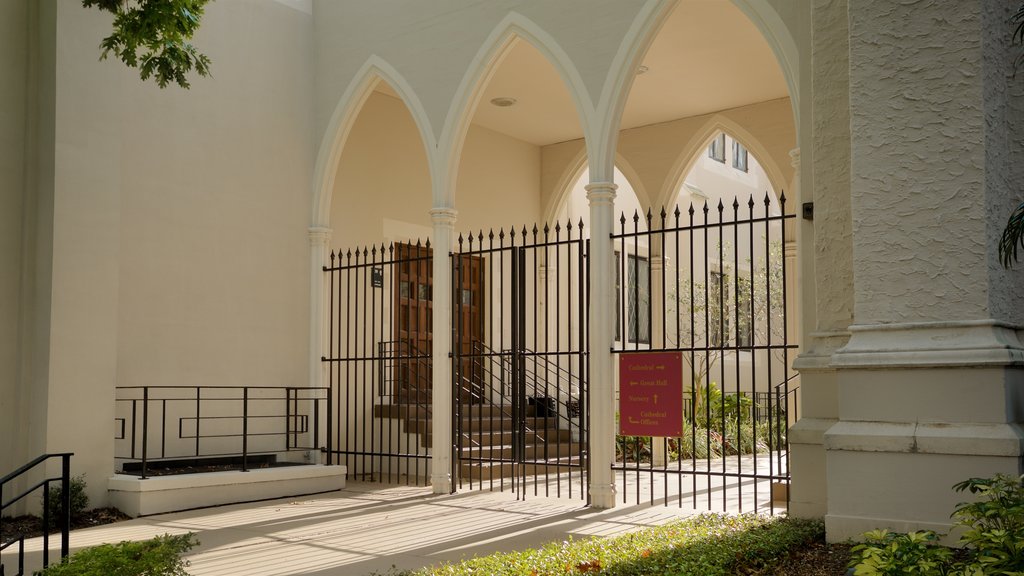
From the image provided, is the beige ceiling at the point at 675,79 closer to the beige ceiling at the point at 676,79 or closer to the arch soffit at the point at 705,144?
the beige ceiling at the point at 676,79

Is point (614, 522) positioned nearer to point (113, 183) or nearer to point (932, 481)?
point (932, 481)

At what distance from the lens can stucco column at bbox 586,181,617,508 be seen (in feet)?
30.2

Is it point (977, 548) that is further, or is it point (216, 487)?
point (216, 487)

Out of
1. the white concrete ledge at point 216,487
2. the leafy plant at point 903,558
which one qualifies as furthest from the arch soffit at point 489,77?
the leafy plant at point 903,558

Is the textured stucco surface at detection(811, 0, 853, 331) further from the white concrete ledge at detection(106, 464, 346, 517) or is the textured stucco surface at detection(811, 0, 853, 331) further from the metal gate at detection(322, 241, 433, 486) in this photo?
the metal gate at detection(322, 241, 433, 486)

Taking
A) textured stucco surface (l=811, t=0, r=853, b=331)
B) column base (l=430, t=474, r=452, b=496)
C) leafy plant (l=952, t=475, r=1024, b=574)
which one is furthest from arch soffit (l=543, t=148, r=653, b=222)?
leafy plant (l=952, t=475, r=1024, b=574)

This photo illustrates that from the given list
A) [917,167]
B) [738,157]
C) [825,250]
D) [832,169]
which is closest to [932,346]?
[917,167]

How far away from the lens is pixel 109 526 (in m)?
8.46

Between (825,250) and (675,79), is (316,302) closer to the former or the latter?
(675,79)

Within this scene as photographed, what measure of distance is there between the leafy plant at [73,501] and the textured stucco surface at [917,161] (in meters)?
7.06

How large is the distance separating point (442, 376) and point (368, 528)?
101 inches

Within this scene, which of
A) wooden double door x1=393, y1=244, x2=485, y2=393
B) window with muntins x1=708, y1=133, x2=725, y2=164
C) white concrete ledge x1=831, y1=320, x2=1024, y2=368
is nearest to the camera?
white concrete ledge x1=831, y1=320, x2=1024, y2=368

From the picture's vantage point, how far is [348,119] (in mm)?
11922

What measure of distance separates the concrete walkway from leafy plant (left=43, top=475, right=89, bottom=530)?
39cm
